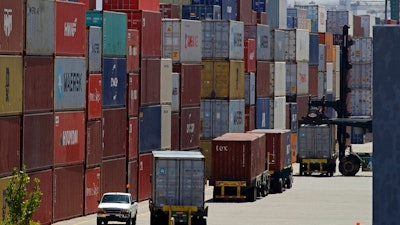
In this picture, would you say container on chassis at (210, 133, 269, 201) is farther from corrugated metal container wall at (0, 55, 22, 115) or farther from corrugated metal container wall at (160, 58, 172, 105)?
corrugated metal container wall at (0, 55, 22, 115)

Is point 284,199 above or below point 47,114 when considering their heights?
below

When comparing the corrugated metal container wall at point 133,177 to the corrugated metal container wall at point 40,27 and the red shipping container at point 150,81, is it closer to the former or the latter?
the red shipping container at point 150,81

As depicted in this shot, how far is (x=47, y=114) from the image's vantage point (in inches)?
2539

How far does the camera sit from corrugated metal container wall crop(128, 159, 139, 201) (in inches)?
3024

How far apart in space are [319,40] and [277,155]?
184 feet

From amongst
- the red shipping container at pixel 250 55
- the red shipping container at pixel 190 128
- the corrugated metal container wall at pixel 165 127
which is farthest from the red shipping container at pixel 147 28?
the red shipping container at pixel 250 55

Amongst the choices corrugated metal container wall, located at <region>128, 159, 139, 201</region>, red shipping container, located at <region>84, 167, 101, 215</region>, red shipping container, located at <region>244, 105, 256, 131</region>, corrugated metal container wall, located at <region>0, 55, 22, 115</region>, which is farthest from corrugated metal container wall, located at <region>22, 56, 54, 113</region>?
red shipping container, located at <region>244, 105, 256, 131</region>

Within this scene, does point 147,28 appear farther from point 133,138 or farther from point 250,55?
point 250,55

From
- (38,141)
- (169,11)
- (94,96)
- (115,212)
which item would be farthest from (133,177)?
(169,11)

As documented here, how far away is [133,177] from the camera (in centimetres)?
7750

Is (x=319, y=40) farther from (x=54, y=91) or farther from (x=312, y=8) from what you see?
(x=54, y=91)

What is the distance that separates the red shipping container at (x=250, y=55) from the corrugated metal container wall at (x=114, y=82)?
95.4ft

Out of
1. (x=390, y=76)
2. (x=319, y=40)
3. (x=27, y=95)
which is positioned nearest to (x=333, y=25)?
(x=319, y=40)

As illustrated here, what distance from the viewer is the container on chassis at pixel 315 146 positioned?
10400 cm
